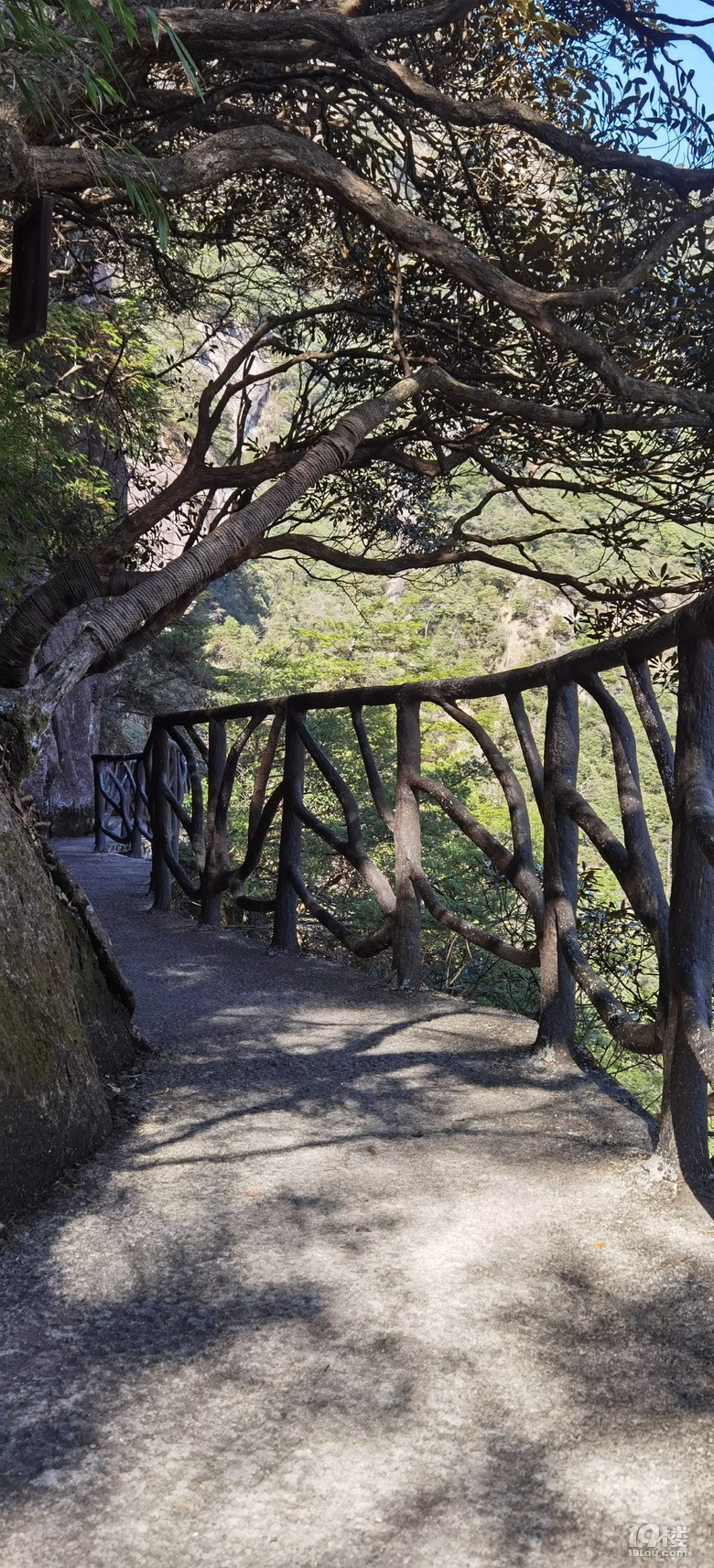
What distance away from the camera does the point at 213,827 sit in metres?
5.38

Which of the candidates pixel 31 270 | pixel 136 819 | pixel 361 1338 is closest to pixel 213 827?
pixel 31 270

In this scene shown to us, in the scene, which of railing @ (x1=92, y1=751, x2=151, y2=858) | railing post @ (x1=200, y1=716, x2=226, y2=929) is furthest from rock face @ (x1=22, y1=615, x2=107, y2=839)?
railing post @ (x1=200, y1=716, x2=226, y2=929)

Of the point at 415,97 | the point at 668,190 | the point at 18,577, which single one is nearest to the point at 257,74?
the point at 415,97

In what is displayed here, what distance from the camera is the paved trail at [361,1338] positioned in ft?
3.96

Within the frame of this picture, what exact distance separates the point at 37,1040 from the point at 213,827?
10.9 feet

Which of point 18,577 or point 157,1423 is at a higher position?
point 18,577

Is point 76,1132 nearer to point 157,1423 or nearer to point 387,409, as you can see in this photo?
point 157,1423

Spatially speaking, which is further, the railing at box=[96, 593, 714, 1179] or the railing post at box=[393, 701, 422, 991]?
the railing post at box=[393, 701, 422, 991]

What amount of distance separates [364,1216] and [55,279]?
7.13 metres

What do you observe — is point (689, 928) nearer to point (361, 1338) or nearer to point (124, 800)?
point (361, 1338)

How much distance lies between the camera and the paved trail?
1.21 metres

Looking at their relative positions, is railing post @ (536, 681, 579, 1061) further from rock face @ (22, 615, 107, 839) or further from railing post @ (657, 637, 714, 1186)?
rock face @ (22, 615, 107, 839)

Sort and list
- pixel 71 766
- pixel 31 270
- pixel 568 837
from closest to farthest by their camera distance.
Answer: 1. pixel 568 837
2. pixel 31 270
3. pixel 71 766

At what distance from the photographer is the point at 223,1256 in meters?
1.89
